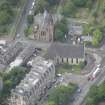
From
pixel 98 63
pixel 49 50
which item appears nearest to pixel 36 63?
pixel 49 50

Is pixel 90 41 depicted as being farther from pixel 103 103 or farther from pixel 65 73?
pixel 103 103

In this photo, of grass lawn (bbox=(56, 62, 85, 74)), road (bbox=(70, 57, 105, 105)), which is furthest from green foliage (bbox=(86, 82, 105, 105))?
grass lawn (bbox=(56, 62, 85, 74))

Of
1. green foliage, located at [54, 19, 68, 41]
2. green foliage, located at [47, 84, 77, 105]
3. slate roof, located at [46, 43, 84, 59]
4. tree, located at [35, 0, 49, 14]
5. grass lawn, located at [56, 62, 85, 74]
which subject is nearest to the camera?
green foliage, located at [47, 84, 77, 105]

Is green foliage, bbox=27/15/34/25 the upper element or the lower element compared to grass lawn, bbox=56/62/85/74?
upper

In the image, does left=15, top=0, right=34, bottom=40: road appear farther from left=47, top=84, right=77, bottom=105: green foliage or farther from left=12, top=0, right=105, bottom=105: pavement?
left=47, top=84, right=77, bottom=105: green foliage

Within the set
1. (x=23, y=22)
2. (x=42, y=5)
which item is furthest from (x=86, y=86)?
(x=42, y=5)

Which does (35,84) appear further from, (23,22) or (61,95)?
(23,22)
